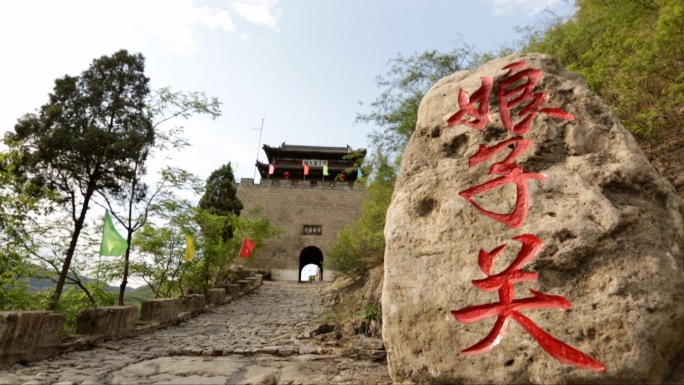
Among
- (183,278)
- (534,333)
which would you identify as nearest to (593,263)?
(534,333)

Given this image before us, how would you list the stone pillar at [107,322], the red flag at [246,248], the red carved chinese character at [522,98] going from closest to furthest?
the red carved chinese character at [522,98] → the stone pillar at [107,322] → the red flag at [246,248]

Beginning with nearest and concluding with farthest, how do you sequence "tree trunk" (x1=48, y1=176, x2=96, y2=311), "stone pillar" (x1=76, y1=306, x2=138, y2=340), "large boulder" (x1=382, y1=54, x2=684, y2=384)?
"large boulder" (x1=382, y1=54, x2=684, y2=384) < "stone pillar" (x1=76, y1=306, x2=138, y2=340) < "tree trunk" (x1=48, y1=176, x2=96, y2=311)

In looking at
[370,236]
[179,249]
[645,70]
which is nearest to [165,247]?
[179,249]

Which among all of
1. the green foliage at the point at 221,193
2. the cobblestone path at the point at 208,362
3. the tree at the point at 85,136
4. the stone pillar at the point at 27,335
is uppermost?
the green foliage at the point at 221,193

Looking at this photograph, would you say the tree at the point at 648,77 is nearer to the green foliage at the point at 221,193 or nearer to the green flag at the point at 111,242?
the green flag at the point at 111,242

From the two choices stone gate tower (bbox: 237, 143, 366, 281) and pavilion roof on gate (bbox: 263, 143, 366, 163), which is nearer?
stone gate tower (bbox: 237, 143, 366, 281)

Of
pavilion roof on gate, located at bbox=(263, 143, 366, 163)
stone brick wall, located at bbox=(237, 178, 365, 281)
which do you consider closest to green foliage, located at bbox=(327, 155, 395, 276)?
stone brick wall, located at bbox=(237, 178, 365, 281)

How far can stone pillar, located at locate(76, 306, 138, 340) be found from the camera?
5090 millimetres

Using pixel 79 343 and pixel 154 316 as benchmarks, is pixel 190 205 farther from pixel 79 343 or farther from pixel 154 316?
pixel 79 343

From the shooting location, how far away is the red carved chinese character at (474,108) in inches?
127

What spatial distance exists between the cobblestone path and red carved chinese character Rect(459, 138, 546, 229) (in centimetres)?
173

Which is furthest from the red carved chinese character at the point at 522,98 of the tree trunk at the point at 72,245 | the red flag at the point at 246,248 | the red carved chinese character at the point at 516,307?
the red flag at the point at 246,248

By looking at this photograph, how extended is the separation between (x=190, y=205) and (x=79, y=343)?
14.6 ft

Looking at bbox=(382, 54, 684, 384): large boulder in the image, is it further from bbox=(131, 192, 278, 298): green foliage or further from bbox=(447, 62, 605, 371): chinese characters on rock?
bbox=(131, 192, 278, 298): green foliage
